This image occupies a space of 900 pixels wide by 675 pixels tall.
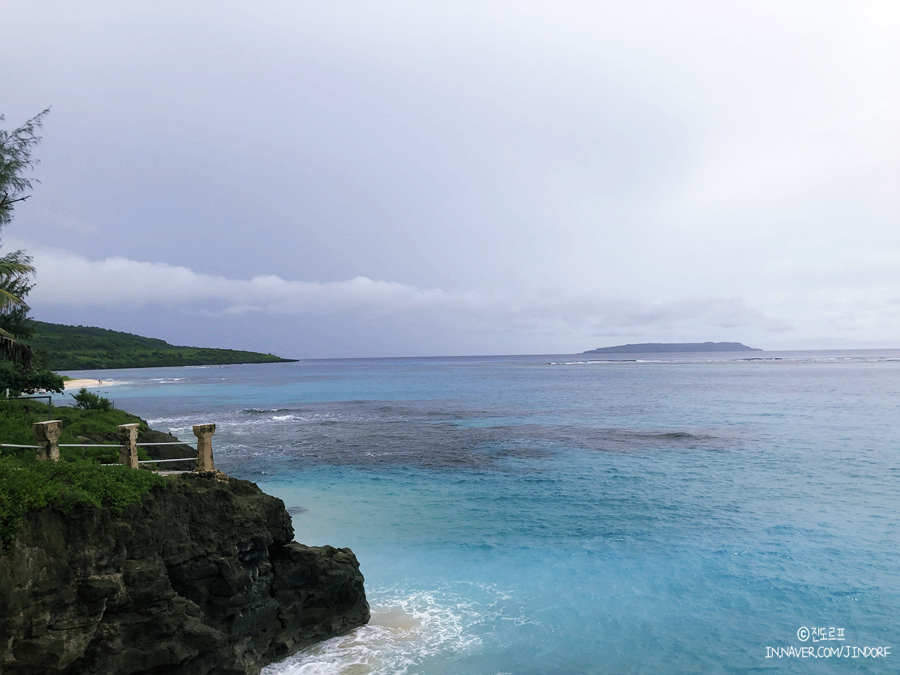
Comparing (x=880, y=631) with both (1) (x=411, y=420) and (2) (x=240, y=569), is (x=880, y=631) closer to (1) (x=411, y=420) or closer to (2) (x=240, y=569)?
(2) (x=240, y=569)

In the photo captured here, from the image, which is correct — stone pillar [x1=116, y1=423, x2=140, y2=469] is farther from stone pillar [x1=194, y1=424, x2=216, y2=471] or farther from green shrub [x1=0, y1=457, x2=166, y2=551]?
stone pillar [x1=194, y1=424, x2=216, y2=471]

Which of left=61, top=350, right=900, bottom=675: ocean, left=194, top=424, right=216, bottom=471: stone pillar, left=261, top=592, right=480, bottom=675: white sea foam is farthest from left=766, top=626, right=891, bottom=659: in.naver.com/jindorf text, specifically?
left=194, top=424, right=216, bottom=471: stone pillar

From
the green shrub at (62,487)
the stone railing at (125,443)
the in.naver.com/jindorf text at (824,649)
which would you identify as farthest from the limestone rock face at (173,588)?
the in.naver.com/jindorf text at (824,649)

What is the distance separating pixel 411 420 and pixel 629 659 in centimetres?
3883

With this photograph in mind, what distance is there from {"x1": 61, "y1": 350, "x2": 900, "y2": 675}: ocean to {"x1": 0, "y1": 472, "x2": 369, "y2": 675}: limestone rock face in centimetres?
119

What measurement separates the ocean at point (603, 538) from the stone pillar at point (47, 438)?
730 cm

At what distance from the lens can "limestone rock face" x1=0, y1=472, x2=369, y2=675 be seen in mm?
8883

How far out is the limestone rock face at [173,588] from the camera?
888 cm

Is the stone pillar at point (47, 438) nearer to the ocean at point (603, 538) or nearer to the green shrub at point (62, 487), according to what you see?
the green shrub at point (62, 487)

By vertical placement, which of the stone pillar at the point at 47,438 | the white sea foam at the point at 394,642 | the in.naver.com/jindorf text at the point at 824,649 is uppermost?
the stone pillar at the point at 47,438

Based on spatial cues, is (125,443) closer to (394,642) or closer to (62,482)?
(62,482)

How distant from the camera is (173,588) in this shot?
11.0 meters

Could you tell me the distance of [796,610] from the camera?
14.1 m

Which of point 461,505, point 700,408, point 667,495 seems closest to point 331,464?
point 461,505
